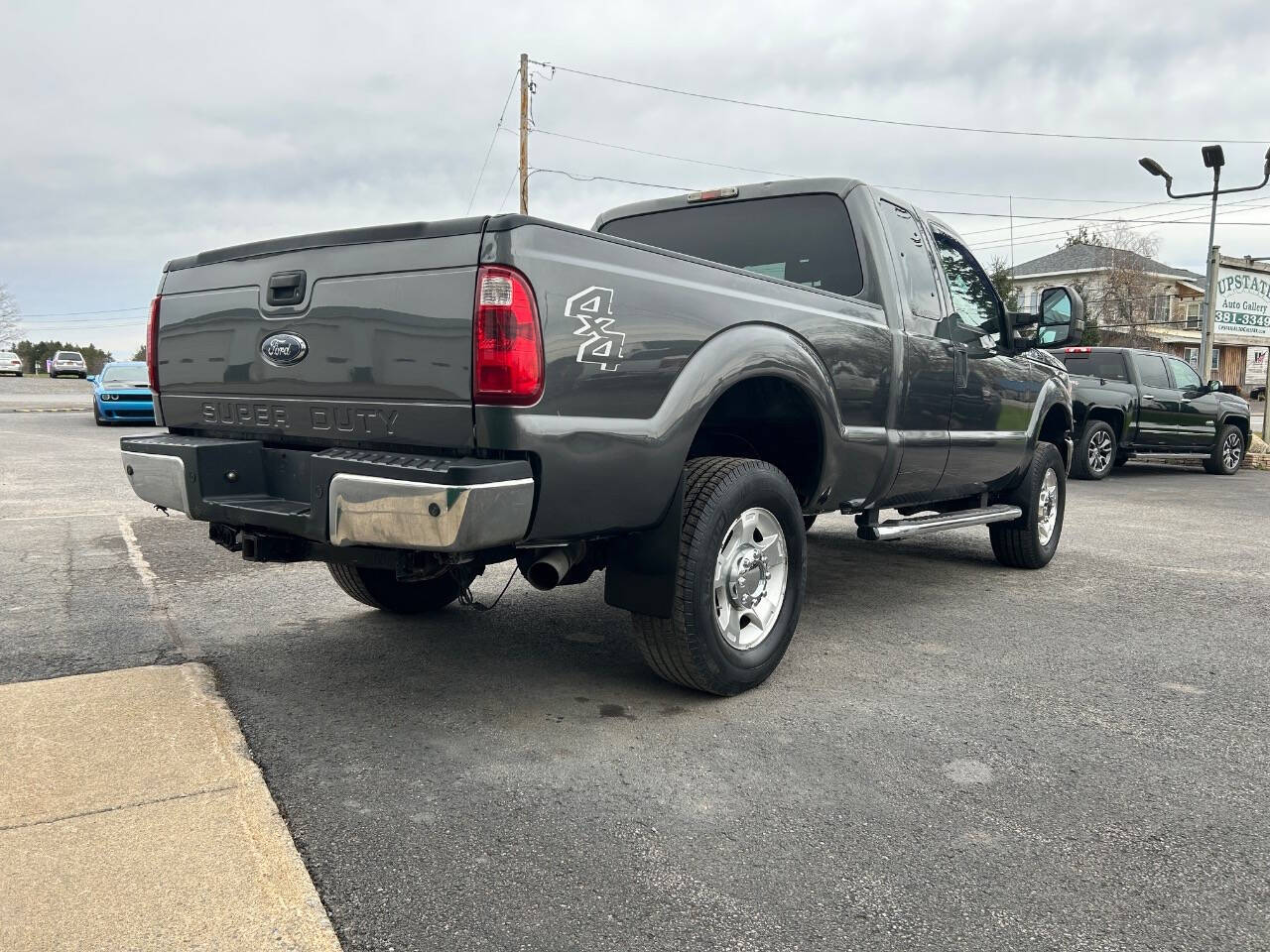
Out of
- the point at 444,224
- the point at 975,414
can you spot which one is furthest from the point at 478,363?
the point at 975,414

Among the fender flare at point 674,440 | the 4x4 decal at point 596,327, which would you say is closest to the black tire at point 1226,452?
the fender flare at point 674,440

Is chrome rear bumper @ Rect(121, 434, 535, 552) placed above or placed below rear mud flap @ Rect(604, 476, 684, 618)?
above

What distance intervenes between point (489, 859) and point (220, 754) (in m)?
1.05

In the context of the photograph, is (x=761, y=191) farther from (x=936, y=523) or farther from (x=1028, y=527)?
(x=1028, y=527)

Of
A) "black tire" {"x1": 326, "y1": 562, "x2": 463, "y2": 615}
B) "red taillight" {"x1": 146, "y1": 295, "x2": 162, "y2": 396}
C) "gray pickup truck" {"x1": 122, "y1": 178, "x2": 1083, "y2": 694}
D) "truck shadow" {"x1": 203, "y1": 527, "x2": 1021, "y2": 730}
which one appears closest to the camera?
"gray pickup truck" {"x1": 122, "y1": 178, "x2": 1083, "y2": 694}

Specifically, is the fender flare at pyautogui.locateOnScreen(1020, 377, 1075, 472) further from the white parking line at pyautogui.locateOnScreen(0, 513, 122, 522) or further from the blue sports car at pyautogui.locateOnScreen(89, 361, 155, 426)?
the blue sports car at pyautogui.locateOnScreen(89, 361, 155, 426)

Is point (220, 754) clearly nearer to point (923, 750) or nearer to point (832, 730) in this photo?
point (832, 730)

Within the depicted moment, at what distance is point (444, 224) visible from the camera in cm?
295

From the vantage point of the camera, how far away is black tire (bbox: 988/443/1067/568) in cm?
625

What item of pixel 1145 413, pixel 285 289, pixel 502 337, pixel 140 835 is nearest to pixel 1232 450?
pixel 1145 413

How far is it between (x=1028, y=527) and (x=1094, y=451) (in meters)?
7.91

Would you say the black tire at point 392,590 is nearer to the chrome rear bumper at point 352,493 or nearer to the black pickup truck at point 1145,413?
the chrome rear bumper at point 352,493

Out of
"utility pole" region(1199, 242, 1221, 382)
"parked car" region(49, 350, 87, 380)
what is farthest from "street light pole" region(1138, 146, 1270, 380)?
"parked car" region(49, 350, 87, 380)

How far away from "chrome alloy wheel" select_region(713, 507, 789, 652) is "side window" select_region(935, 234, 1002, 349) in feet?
6.15
